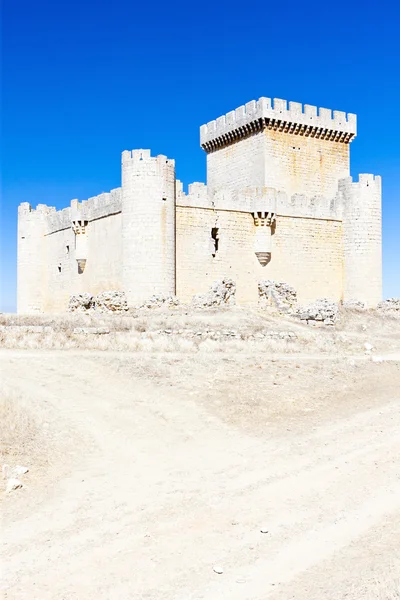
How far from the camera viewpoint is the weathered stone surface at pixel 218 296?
2344 centimetres

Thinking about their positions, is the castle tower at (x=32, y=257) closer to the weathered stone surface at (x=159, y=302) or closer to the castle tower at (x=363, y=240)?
the weathered stone surface at (x=159, y=302)

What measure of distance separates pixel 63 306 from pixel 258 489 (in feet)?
80.0

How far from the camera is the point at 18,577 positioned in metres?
4.82

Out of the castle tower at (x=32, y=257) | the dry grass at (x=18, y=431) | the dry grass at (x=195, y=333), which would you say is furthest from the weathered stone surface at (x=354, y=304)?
the dry grass at (x=18, y=431)

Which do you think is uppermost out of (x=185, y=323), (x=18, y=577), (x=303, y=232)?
(x=303, y=232)

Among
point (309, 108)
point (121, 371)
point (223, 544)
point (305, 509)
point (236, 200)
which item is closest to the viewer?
point (223, 544)

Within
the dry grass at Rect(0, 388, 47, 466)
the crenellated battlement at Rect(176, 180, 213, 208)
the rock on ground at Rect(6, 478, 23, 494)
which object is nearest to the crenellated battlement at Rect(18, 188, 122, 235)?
the crenellated battlement at Rect(176, 180, 213, 208)

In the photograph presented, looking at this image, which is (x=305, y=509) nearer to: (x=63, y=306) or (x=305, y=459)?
(x=305, y=459)

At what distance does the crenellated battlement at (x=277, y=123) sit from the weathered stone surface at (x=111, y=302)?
36.3 ft

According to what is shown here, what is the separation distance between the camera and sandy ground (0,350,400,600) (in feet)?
15.8

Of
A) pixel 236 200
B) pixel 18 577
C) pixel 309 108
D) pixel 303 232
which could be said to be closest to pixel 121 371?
pixel 18 577

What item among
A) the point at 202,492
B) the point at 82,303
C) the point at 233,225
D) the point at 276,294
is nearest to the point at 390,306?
the point at 276,294

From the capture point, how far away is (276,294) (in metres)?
25.8

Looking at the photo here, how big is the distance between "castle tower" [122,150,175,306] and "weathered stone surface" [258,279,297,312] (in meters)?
4.54
